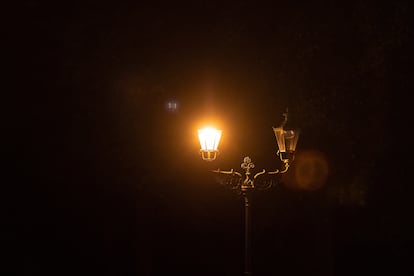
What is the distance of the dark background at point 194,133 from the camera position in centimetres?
977

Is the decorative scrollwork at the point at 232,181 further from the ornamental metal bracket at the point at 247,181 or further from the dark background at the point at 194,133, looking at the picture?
the dark background at the point at 194,133

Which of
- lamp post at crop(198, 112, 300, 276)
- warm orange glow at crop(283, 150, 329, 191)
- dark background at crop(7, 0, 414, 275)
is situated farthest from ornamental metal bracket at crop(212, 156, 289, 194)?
warm orange glow at crop(283, 150, 329, 191)

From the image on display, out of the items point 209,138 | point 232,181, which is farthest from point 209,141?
point 232,181

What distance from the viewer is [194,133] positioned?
424 inches

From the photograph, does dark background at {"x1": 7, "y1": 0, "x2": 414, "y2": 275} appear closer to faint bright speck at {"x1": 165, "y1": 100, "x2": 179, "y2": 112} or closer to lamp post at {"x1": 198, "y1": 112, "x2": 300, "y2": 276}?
faint bright speck at {"x1": 165, "y1": 100, "x2": 179, "y2": 112}

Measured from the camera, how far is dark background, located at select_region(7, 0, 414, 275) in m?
9.77

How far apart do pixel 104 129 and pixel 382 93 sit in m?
5.65

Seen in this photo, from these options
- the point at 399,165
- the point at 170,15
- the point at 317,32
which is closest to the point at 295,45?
the point at 317,32

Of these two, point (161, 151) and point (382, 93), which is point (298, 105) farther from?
point (161, 151)

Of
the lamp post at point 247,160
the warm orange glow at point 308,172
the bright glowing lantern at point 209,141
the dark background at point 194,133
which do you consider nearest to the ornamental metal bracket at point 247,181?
the lamp post at point 247,160

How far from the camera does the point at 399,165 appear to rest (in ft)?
33.2

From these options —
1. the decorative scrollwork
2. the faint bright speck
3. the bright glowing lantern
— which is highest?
the faint bright speck

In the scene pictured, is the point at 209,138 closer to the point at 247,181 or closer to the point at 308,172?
the point at 247,181

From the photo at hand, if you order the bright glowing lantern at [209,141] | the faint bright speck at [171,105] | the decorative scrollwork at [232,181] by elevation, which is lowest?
the decorative scrollwork at [232,181]
